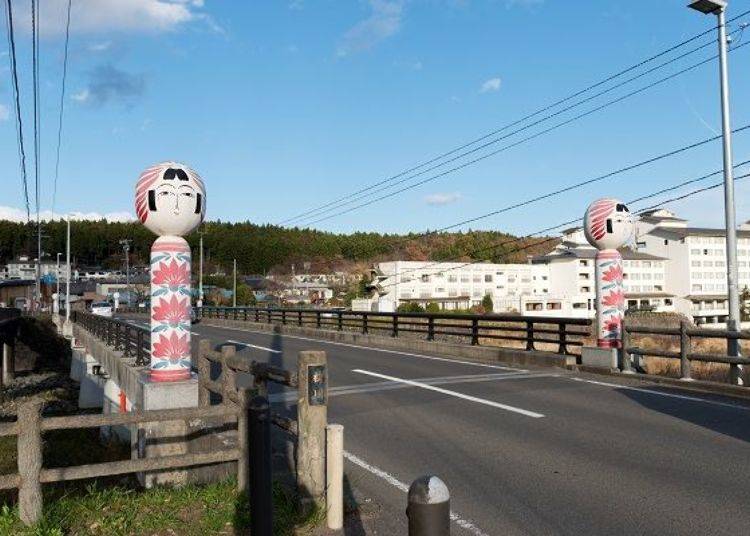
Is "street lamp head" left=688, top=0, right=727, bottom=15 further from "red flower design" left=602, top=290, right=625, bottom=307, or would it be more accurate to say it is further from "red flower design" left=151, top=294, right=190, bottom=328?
"red flower design" left=151, top=294, right=190, bottom=328

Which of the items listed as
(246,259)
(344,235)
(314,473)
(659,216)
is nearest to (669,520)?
(314,473)

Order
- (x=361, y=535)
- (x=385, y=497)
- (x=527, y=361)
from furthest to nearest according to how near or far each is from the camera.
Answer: (x=527, y=361) → (x=385, y=497) → (x=361, y=535)

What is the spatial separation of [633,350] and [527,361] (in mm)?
3320

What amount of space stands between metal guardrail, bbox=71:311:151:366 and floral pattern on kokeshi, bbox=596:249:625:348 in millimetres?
9679

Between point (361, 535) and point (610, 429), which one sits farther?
point (610, 429)

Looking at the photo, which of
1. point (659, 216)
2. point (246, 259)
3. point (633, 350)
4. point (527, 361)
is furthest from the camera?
point (246, 259)

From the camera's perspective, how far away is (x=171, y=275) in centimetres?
902

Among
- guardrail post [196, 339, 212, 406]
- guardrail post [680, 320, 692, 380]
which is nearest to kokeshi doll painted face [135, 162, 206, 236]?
guardrail post [196, 339, 212, 406]

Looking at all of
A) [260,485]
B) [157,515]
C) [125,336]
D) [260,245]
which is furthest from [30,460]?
[260,245]

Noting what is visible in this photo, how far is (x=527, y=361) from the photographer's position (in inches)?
677

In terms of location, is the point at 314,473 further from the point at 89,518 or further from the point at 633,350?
the point at 633,350

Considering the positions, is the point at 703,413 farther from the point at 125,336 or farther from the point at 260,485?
the point at 125,336

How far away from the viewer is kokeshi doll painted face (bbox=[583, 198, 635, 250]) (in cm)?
1550

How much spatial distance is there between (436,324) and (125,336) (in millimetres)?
10475
